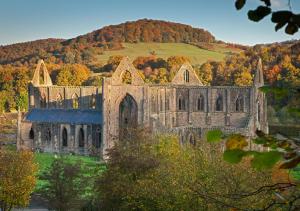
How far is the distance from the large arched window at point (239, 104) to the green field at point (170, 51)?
66797 millimetres

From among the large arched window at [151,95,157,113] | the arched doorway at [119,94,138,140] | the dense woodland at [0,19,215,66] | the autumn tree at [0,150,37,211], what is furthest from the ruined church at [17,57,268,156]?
the dense woodland at [0,19,215,66]

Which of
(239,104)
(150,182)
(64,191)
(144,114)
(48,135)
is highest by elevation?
(239,104)

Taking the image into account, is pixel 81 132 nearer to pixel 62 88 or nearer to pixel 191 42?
pixel 62 88

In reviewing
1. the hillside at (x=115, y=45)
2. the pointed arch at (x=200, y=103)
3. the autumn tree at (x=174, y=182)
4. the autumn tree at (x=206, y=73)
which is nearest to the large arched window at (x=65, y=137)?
the pointed arch at (x=200, y=103)

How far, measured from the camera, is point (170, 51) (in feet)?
446

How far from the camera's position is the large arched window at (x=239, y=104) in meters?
55.5

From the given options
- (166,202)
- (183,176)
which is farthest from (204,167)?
(166,202)

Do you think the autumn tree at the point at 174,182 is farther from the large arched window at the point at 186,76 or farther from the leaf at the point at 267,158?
the large arched window at the point at 186,76

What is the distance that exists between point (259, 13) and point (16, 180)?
2980 centimetres

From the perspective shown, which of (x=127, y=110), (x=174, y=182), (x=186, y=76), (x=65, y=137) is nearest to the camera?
(x=174, y=182)

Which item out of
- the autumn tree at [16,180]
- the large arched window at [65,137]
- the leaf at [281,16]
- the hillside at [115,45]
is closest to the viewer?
the leaf at [281,16]

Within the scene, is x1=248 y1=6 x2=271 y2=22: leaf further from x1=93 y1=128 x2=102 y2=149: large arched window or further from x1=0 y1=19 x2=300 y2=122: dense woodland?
x1=93 y1=128 x2=102 y2=149: large arched window

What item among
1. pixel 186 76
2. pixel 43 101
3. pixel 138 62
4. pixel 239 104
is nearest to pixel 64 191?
pixel 239 104

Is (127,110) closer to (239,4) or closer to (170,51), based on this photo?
(239,4)
